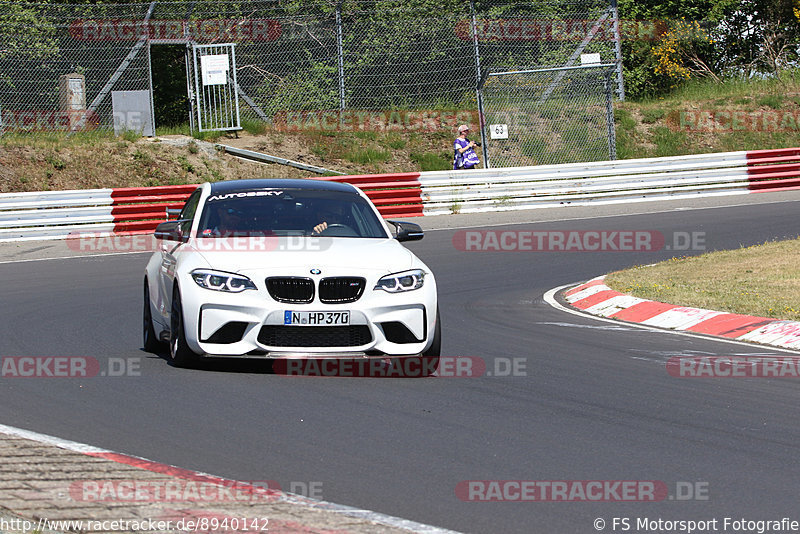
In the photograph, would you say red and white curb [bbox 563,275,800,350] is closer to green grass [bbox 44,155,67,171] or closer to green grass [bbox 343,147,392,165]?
green grass [bbox 44,155,67,171]

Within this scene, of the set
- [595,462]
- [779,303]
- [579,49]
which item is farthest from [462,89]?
[595,462]

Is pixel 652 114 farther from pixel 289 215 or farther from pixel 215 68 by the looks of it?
pixel 289 215

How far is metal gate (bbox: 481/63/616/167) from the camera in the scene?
1144 inches

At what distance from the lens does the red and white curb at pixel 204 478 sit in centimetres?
489

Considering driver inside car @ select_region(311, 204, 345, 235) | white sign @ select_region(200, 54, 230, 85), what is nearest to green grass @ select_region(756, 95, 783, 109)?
white sign @ select_region(200, 54, 230, 85)

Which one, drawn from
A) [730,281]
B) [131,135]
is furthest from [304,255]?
[131,135]

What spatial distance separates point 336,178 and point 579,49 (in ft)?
34.3

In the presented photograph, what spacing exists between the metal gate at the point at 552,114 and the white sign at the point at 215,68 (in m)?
6.19

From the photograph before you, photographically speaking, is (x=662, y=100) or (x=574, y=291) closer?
(x=574, y=291)

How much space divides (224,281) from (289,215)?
1.30 metres

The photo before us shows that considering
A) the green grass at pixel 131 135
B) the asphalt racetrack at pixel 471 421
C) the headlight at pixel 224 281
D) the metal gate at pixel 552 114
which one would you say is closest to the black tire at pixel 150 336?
the asphalt racetrack at pixel 471 421

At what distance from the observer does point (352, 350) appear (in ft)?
27.2

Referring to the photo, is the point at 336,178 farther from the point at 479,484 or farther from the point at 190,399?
the point at 479,484

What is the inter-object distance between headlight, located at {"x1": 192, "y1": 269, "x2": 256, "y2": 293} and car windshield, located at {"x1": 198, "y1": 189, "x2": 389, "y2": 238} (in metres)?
0.90
